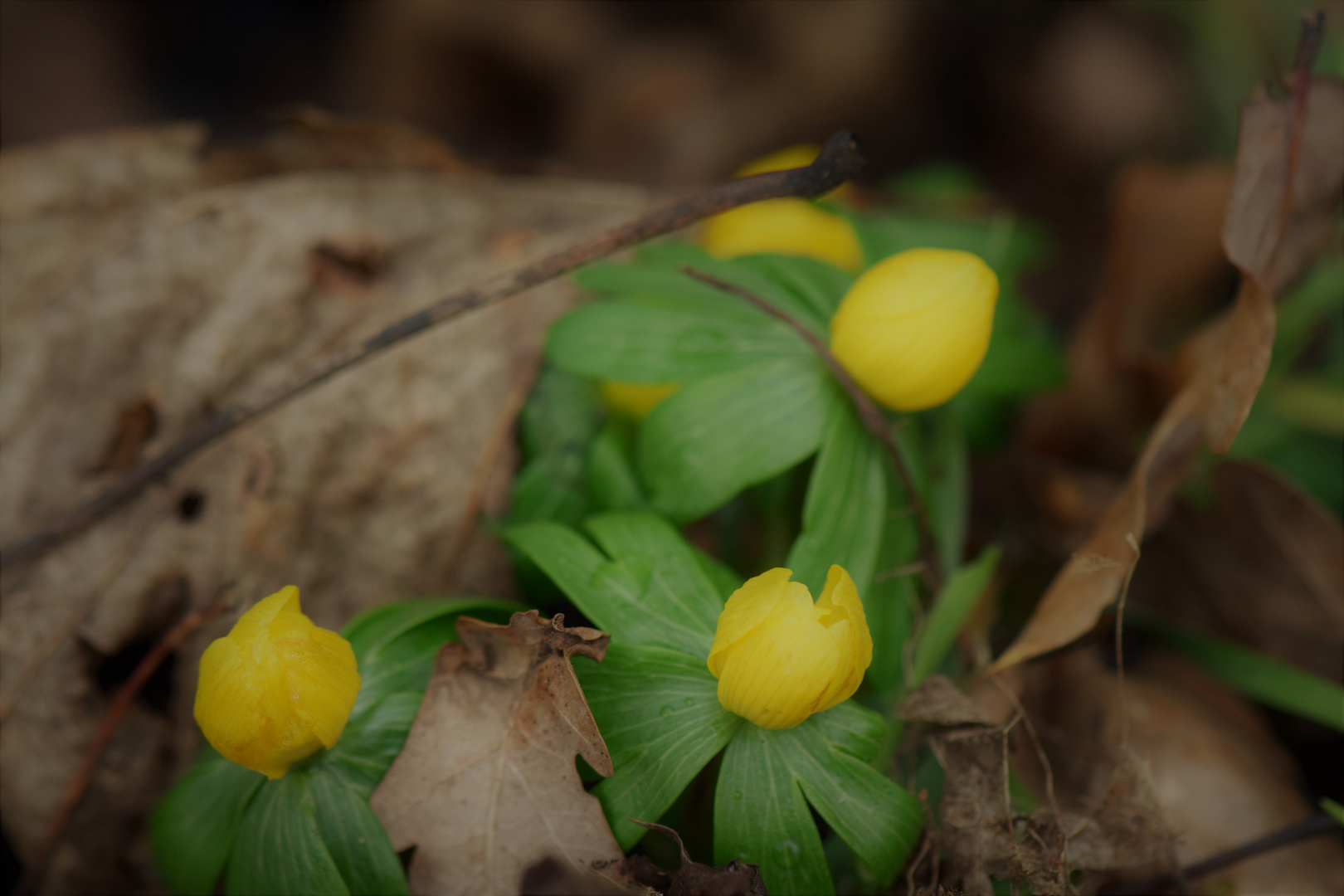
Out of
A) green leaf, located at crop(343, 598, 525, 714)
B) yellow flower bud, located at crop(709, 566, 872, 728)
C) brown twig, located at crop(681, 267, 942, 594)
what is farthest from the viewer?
brown twig, located at crop(681, 267, 942, 594)

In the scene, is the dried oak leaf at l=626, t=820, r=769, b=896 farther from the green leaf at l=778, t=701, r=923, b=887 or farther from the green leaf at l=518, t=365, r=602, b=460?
the green leaf at l=518, t=365, r=602, b=460

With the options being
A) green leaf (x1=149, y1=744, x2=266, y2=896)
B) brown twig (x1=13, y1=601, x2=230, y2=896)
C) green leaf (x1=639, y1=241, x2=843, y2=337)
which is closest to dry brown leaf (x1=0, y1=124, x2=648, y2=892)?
brown twig (x1=13, y1=601, x2=230, y2=896)

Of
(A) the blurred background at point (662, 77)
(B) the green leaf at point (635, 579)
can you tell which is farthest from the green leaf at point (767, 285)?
(A) the blurred background at point (662, 77)

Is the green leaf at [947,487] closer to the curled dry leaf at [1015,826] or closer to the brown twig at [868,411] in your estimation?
the brown twig at [868,411]

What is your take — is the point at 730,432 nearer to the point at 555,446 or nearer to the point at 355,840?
the point at 555,446

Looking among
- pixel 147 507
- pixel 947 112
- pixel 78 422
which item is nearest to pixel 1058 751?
pixel 147 507

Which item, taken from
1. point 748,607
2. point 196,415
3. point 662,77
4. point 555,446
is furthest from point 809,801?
point 662,77

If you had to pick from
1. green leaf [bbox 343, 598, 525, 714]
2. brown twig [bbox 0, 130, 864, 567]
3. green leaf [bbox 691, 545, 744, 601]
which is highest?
brown twig [bbox 0, 130, 864, 567]
